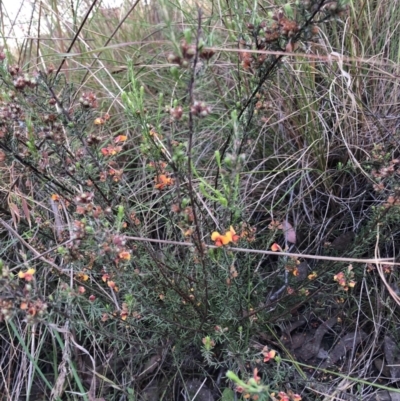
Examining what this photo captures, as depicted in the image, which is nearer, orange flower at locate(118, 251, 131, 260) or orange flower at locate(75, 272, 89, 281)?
orange flower at locate(118, 251, 131, 260)

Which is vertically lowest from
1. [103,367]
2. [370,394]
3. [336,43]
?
[370,394]

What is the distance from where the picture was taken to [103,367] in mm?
1535

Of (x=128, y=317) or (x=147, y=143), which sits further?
(x=128, y=317)

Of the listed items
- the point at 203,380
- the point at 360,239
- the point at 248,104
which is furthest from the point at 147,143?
the point at 203,380

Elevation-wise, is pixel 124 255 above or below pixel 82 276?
above

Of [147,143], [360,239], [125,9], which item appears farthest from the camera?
[125,9]

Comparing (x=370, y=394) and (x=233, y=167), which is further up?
(x=233, y=167)

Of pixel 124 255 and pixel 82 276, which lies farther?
pixel 82 276

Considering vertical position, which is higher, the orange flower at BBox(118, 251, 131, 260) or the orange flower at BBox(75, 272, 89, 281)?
the orange flower at BBox(118, 251, 131, 260)

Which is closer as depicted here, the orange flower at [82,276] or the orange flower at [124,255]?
the orange flower at [124,255]

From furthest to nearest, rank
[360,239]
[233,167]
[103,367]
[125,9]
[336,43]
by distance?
[125,9], [336,43], [103,367], [360,239], [233,167]

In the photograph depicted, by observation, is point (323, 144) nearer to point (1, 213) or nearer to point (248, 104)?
point (248, 104)

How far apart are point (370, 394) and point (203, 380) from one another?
1.66ft

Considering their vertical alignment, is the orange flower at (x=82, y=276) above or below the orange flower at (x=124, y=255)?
below
